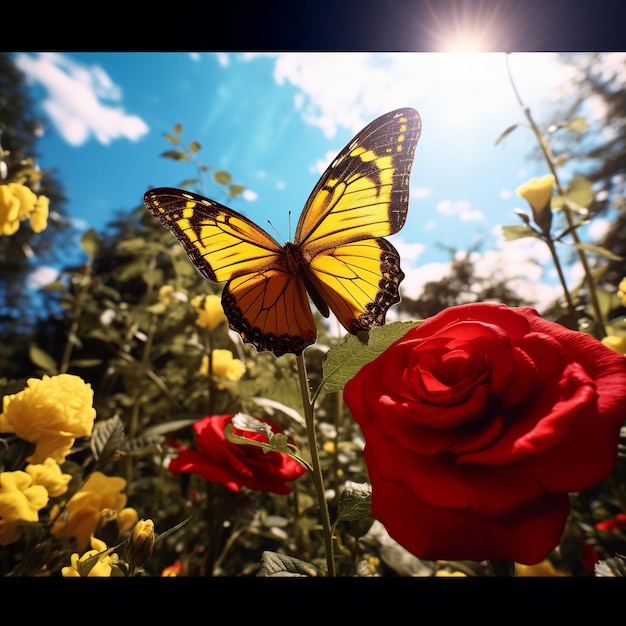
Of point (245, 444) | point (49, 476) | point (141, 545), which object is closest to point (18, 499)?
point (49, 476)

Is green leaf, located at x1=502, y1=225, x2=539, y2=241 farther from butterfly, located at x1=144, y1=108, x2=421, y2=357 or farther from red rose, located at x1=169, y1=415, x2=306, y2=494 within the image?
red rose, located at x1=169, y1=415, x2=306, y2=494

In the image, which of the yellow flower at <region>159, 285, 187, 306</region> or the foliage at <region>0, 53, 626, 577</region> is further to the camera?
the yellow flower at <region>159, 285, 187, 306</region>

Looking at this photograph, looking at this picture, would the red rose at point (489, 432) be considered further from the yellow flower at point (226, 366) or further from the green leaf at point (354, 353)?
the yellow flower at point (226, 366)

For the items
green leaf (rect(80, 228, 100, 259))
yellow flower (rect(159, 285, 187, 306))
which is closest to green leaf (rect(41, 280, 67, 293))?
green leaf (rect(80, 228, 100, 259))

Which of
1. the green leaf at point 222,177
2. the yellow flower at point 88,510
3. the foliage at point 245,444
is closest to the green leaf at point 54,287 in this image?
the foliage at point 245,444
